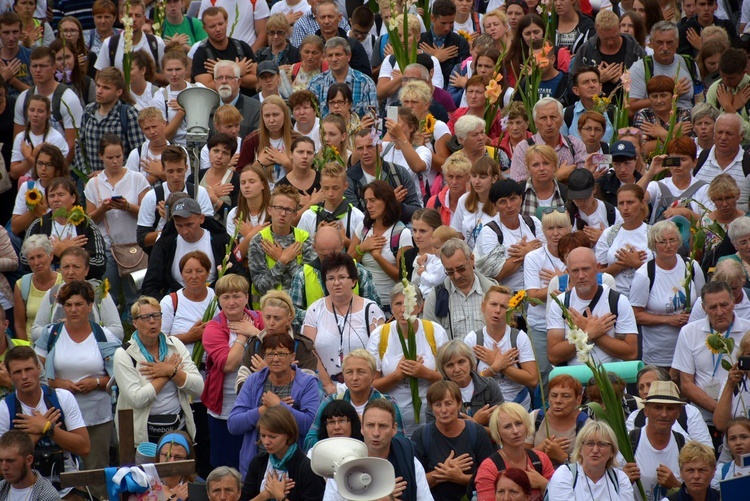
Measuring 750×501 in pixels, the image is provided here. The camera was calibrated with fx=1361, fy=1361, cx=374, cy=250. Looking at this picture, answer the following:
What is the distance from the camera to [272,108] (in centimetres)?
1209

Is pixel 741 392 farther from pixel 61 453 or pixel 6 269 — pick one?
pixel 6 269

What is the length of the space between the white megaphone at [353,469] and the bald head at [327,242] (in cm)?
259

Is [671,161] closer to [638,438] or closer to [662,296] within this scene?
[662,296]

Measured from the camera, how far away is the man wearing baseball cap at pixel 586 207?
11.0 meters

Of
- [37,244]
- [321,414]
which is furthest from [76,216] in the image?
[321,414]

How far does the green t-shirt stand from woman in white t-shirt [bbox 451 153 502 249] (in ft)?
17.8

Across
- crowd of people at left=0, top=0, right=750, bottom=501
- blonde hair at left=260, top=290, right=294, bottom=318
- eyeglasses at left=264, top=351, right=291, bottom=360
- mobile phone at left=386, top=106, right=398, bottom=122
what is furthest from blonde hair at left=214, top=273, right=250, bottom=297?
mobile phone at left=386, top=106, right=398, bottom=122

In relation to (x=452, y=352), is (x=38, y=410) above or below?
below

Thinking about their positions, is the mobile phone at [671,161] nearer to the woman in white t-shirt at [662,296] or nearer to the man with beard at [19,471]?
the woman in white t-shirt at [662,296]

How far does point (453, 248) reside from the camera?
9.89 m

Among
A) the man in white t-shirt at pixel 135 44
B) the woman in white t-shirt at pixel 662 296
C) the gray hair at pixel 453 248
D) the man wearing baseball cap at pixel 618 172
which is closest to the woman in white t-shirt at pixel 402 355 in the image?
the gray hair at pixel 453 248

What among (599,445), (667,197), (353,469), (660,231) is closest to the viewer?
(353,469)

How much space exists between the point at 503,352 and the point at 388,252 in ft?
5.29

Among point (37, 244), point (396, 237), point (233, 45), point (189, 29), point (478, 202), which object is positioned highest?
point (189, 29)
